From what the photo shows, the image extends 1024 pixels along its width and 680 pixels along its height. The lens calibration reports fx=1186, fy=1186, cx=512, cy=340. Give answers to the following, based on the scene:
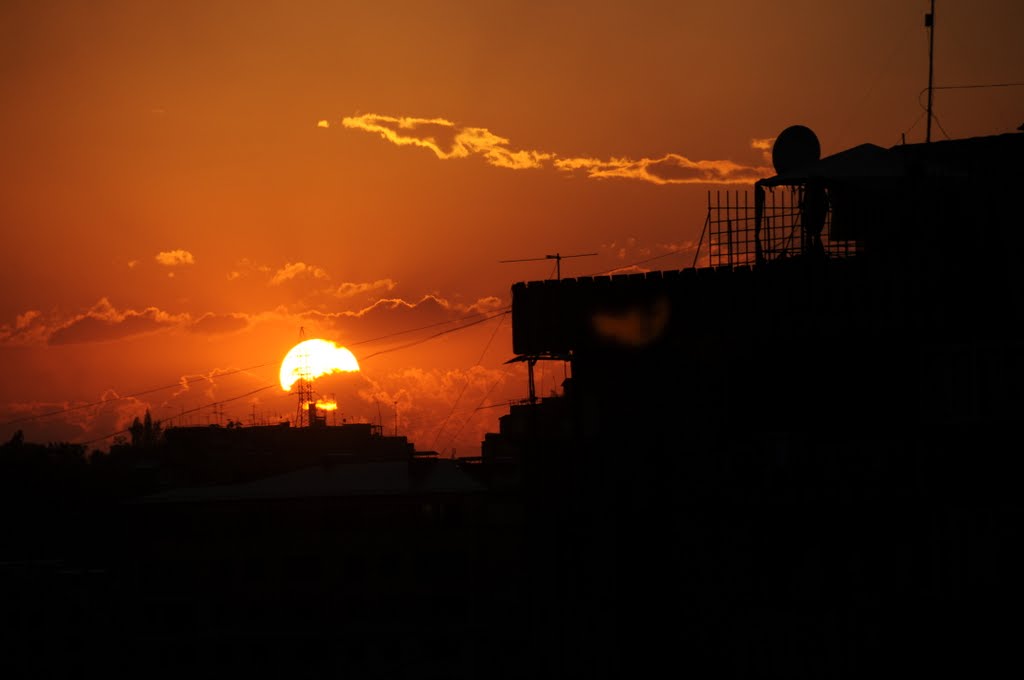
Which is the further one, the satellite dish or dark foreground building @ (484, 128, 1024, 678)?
the satellite dish

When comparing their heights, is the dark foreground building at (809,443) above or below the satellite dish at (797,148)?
below

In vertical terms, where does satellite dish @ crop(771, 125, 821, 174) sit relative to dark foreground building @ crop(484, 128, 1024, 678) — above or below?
above

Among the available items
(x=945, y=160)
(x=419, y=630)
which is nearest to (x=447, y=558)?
(x=419, y=630)

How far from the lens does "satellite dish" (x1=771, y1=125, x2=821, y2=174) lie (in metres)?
30.1

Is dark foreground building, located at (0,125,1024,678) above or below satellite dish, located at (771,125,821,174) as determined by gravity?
below

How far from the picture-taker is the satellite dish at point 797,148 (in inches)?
1184

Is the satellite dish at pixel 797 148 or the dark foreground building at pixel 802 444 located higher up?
the satellite dish at pixel 797 148

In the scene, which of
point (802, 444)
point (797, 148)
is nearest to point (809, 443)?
point (802, 444)

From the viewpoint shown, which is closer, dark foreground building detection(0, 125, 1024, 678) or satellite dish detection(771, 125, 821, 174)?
dark foreground building detection(0, 125, 1024, 678)

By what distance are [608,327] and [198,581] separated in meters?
28.0

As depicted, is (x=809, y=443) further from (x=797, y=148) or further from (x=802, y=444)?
(x=797, y=148)

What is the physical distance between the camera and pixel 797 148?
3019 centimetres

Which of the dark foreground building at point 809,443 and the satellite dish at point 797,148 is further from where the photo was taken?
the satellite dish at point 797,148

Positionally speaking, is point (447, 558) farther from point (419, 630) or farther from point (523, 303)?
point (523, 303)
